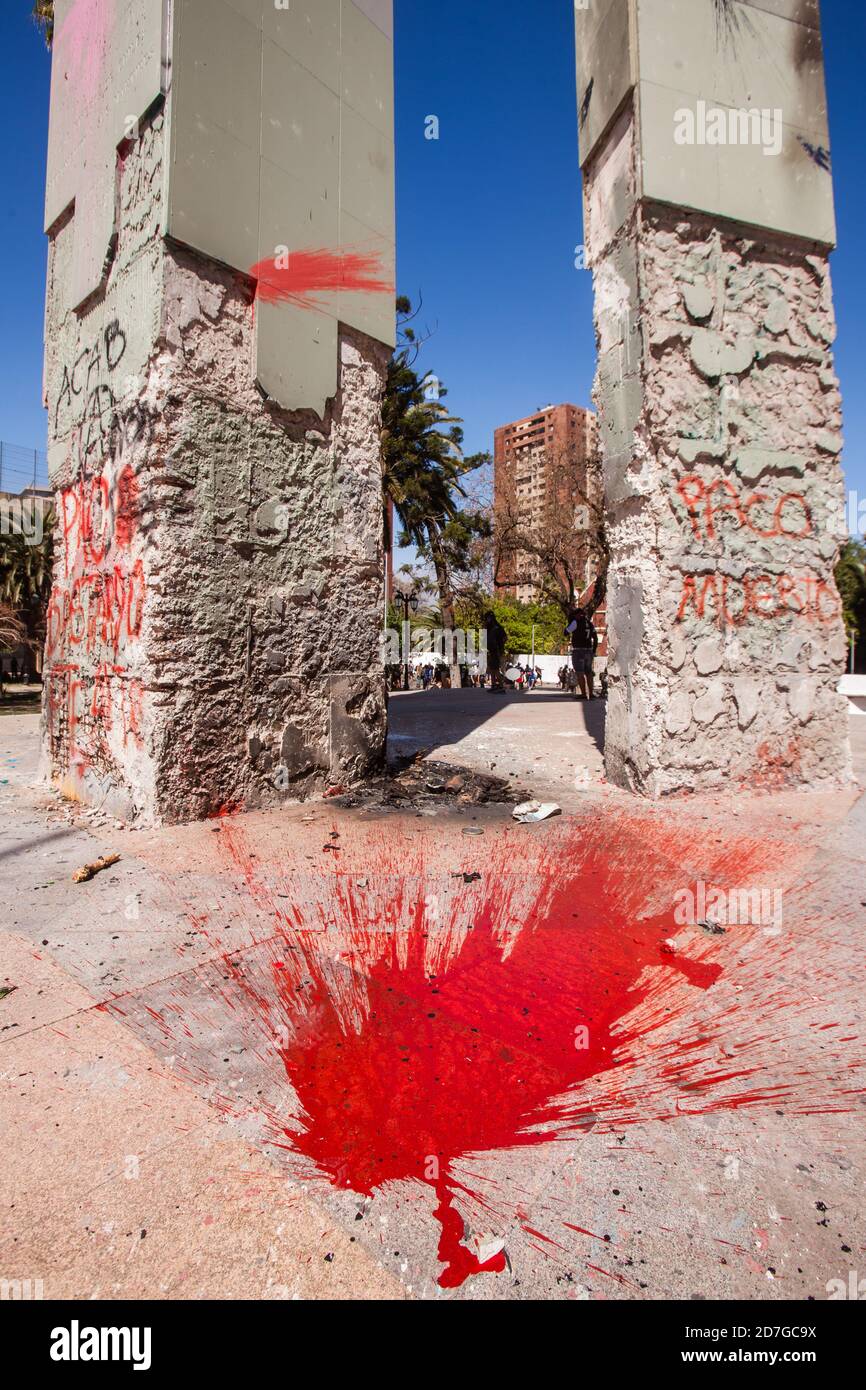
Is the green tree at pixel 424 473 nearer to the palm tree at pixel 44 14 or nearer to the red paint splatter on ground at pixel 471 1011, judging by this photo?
the palm tree at pixel 44 14

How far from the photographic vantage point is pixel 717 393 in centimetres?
439

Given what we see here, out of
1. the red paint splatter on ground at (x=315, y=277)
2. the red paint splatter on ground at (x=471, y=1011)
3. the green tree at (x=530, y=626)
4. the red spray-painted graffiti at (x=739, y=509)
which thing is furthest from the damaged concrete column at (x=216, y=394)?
the green tree at (x=530, y=626)

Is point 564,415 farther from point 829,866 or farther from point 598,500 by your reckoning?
point 829,866

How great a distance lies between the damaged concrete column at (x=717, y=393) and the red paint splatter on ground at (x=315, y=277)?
5.34 feet

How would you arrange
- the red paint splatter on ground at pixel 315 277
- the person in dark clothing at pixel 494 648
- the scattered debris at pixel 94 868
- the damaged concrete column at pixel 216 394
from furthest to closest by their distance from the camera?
1. the person in dark clothing at pixel 494 648
2. the red paint splatter on ground at pixel 315 277
3. the damaged concrete column at pixel 216 394
4. the scattered debris at pixel 94 868

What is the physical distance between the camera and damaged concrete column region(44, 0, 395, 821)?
3623 mm

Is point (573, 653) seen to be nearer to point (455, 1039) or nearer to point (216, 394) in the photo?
point (216, 394)

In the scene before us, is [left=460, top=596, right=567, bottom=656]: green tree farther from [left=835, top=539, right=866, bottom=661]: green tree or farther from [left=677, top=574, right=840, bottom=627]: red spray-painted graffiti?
[left=677, top=574, right=840, bottom=627]: red spray-painted graffiti

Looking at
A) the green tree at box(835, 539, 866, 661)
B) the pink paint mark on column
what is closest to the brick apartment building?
the green tree at box(835, 539, 866, 661)

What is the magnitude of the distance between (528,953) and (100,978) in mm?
1375

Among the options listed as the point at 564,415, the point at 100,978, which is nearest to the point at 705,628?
the point at 100,978

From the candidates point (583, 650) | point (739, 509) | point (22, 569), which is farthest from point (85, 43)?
point (22, 569)

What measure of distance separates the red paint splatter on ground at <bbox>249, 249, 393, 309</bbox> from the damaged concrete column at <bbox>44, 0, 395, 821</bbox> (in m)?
0.02

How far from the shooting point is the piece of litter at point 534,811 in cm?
385
